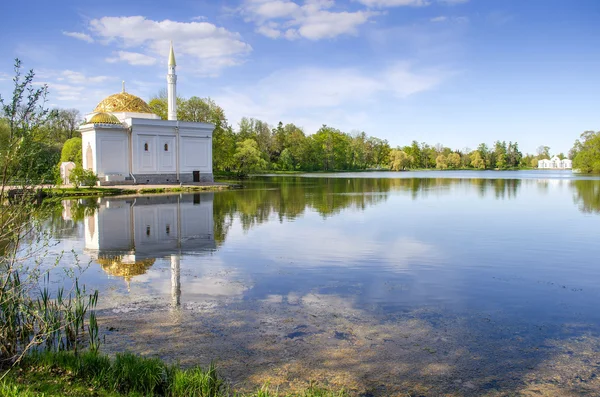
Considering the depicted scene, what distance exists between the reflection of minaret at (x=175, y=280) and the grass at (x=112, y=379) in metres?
3.14

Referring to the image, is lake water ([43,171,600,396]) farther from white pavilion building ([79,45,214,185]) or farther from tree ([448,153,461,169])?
tree ([448,153,461,169])

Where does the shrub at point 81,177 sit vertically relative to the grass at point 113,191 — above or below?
above

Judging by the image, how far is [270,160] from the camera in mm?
102125

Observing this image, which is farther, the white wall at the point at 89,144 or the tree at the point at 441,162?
the tree at the point at 441,162

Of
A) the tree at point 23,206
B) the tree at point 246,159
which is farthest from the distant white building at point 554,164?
the tree at point 23,206

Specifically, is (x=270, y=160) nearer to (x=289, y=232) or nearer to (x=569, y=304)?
(x=289, y=232)

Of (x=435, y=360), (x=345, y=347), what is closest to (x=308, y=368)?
(x=345, y=347)

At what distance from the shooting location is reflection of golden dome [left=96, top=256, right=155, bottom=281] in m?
11.8

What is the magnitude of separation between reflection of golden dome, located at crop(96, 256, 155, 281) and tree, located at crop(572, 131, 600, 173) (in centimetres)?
9508

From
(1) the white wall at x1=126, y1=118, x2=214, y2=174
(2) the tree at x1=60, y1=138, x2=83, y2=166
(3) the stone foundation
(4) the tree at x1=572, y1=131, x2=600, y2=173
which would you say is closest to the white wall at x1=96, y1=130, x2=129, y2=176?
(1) the white wall at x1=126, y1=118, x2=214, y2=174

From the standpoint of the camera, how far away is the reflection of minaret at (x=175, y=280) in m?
9.50

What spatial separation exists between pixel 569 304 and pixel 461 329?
298 cm

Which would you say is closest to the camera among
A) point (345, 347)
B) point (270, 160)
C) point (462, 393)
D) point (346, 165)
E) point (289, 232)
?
point (462, 393)

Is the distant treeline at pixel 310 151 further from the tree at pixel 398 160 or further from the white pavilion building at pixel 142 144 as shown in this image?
the white pavilion building at pixel 142 144
